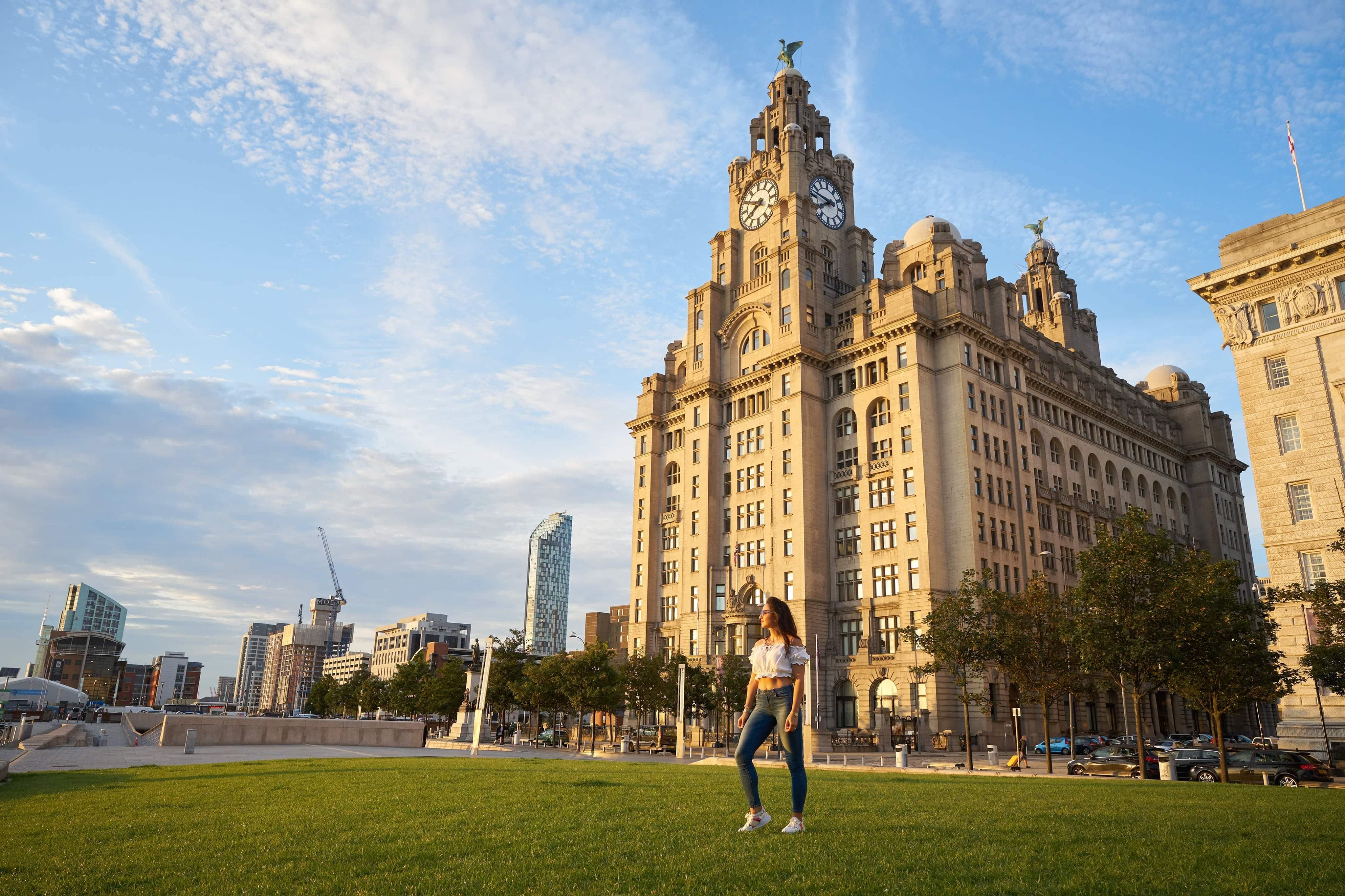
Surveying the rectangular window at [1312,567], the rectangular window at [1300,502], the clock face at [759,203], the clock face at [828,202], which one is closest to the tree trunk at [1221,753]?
the rectangular window at [1312,567]

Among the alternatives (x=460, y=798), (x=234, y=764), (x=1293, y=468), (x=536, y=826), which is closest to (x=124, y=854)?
(x=536, y=826)

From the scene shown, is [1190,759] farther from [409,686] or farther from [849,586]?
[409,686]

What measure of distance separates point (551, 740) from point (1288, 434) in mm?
59381

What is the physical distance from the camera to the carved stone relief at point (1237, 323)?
47.2 metres

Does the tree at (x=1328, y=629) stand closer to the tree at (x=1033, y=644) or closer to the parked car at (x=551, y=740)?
the tree at (x=1033, y=644)

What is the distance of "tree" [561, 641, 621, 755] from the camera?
60594mm

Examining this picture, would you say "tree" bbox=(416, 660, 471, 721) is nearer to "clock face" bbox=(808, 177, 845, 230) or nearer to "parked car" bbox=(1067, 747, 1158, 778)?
"parked car" bbox=(1067, 747, 1158, 778)

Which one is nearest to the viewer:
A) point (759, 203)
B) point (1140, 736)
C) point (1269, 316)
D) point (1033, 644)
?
point (1140, 736)

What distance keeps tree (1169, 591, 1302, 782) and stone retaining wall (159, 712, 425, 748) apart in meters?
38.5

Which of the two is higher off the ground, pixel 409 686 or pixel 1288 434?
pixel 1288 434

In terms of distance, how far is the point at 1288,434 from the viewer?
45438 mm

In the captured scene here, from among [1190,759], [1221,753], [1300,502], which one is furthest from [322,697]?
[1221,753]

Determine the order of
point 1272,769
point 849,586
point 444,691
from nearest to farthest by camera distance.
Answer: point 1272,769, point 849,586, point 444,691

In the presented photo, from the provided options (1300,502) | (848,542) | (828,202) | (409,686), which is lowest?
(409,686)
